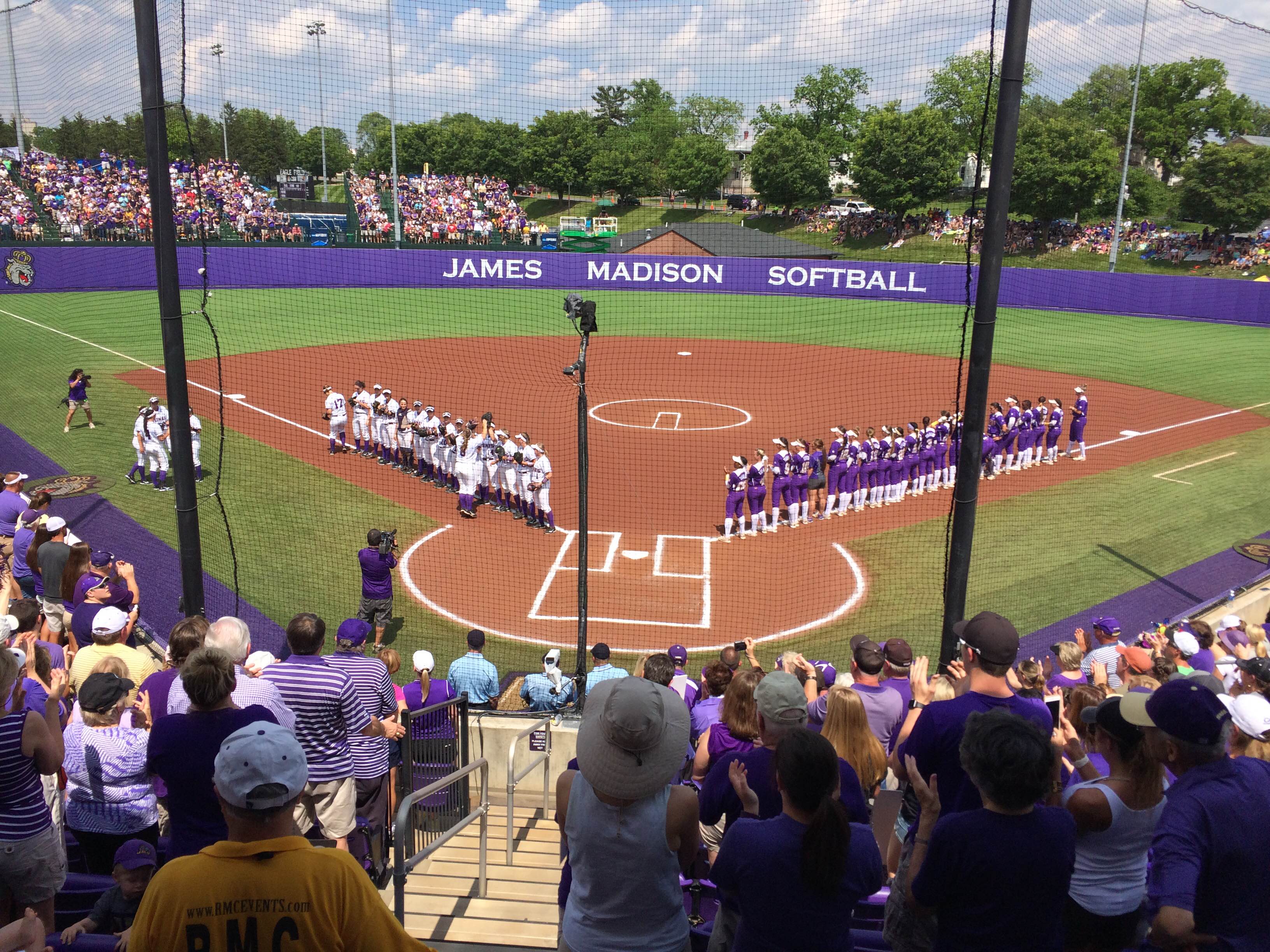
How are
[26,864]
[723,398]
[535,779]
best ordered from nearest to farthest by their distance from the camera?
1. [26,864]
2. [535,779]
3. [723,398]

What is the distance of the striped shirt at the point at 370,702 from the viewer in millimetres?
5055

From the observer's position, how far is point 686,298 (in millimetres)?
39812

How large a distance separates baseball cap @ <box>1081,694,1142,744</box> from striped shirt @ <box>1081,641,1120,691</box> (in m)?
4.05

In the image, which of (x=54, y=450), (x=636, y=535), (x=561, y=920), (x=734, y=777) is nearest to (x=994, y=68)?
(x=734, y=777)

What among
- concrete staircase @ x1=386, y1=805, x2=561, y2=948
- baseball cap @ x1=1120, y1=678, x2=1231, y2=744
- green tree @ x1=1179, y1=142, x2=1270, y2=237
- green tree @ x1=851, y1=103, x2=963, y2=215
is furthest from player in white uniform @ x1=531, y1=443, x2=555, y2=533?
green tree @ x1=1179, y1=142, x2=1270, y2=237

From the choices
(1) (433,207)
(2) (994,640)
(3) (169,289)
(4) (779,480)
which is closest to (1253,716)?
(2) (994,640)

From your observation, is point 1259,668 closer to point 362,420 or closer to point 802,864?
point 802,864

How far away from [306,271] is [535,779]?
106ft

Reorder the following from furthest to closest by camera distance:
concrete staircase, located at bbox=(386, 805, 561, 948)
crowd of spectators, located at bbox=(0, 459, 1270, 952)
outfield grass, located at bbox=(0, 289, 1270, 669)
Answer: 1. outfield grass, located at bbox=(0, 289, 1270, 669)
2. concrete staircase, located at bbox=(386, 805, 561, 948)
3. crowd of spectators, located at bbox=(0, 459, 1270, 952)

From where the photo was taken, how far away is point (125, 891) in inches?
138

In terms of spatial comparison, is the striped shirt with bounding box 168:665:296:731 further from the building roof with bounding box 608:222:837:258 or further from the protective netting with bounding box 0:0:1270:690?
the building roof with bounding box 608:222:837:258

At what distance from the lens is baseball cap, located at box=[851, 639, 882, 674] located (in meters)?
5.54

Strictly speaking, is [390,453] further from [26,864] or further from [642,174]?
[642,174]

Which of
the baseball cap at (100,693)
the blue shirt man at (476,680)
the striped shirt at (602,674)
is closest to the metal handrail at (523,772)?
the striped shirt at (602,674)
